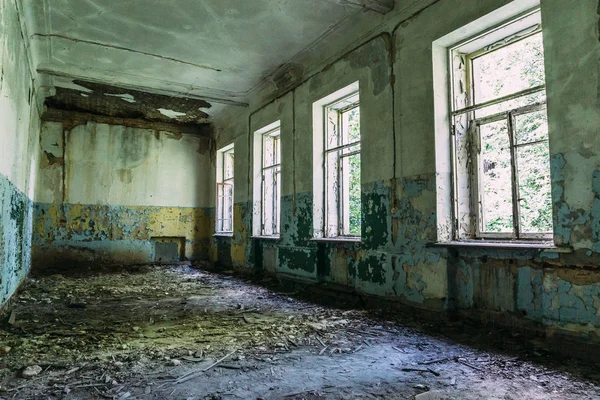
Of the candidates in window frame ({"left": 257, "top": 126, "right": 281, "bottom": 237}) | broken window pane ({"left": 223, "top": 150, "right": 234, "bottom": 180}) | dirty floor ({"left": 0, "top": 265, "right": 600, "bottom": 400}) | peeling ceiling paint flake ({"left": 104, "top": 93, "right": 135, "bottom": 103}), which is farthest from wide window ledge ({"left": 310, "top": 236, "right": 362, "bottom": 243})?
peeling ceiling paint flake ({"left": 104, "top": 93, "right": 135, "bottom": 103})

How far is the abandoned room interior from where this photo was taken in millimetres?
2756

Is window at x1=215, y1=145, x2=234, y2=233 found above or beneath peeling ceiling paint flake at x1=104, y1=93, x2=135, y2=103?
beneath

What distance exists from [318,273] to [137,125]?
6.34 metres

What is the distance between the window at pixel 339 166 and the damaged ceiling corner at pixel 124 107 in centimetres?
360

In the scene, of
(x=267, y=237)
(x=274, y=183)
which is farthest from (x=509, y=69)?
(x=274, y=183)

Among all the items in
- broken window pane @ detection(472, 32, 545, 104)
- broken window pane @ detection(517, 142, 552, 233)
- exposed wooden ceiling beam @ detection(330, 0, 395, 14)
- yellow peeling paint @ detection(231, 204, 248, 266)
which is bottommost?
yellow peeling paint @ detection(231, 204, 248, 266)

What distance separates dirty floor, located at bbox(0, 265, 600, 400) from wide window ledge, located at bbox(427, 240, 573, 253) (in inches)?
29.1

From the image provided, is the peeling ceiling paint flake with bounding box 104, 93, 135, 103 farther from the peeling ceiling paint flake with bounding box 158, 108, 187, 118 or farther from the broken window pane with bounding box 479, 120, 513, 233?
the broken window pane with bounding box 479, 120, 513, 233

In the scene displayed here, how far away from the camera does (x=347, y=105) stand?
5863mm

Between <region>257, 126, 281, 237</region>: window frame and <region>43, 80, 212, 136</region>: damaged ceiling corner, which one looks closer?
<region>257, 126, 281, 237</region>: window frame

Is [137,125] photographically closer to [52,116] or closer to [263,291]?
[52,116]

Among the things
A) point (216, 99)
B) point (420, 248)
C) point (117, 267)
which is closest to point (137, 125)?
point (216, 99)

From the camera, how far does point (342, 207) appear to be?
5.85 meters

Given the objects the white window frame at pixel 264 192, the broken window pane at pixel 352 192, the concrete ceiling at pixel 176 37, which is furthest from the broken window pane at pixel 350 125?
the white window frame at pixel 264 192
